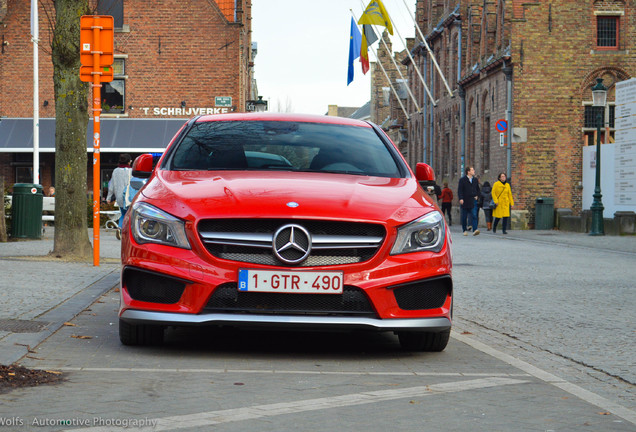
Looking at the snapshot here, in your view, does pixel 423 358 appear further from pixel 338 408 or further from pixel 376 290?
pixel 338 408

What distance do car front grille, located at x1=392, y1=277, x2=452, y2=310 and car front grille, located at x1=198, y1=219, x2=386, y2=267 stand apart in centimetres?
33

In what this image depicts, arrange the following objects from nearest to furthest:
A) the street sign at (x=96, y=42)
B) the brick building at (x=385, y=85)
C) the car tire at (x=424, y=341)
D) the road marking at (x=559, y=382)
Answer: the road marking at (x=559, y=382), the car tire at (x=424, y=341), the street sign at (x=96, y=42), the brick building at (x=385, y=85)

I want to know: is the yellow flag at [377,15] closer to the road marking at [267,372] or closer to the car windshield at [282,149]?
the car windshield at [282,149]

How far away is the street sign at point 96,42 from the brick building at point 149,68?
81.2 feet

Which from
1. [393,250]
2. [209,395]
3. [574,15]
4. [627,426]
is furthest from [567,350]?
[574,15]

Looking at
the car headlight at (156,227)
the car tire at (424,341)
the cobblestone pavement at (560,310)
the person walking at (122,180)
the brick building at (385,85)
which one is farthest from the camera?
the brick building at (385,85)

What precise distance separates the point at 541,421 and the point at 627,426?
0.39m

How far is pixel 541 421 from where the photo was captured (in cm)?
490

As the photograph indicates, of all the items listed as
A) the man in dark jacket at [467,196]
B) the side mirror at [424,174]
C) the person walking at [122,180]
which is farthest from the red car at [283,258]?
the man in dark jacket at [467,196]

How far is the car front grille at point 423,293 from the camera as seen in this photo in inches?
259

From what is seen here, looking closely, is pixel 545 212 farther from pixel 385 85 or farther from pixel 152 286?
pixel 385 85

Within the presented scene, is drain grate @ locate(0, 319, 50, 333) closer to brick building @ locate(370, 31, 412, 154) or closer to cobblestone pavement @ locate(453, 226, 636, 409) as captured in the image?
cobblestone pavement @ locate(453, 226, 636, 409)

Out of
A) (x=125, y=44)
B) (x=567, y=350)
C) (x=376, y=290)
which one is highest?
(x=125, y=44)

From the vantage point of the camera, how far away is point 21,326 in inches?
304
